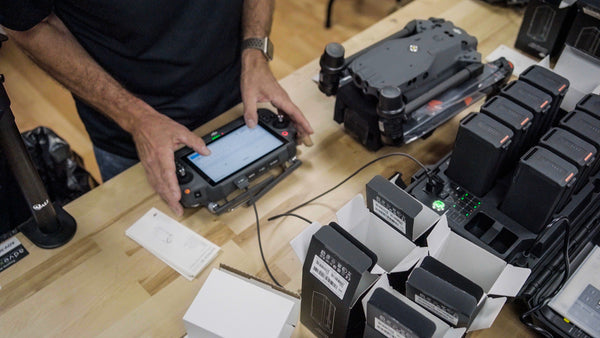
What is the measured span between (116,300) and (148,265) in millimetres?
83

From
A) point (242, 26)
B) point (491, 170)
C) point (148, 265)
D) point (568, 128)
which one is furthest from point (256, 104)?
point (568, 128)

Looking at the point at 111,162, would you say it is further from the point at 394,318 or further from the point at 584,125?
the point at 584,125

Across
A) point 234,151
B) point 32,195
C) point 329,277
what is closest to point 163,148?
point 234,151

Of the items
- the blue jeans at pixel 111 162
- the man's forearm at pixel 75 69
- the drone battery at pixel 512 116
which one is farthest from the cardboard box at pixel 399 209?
the blue jeans at pixel 111 162

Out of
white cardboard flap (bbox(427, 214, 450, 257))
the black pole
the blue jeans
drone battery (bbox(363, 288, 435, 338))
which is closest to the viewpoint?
drone battery (bbox(363, 288, 435, 338))

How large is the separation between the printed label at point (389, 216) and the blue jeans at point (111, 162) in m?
0.79

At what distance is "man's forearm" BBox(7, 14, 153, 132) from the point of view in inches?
42.7

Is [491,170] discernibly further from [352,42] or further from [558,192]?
[352,42]

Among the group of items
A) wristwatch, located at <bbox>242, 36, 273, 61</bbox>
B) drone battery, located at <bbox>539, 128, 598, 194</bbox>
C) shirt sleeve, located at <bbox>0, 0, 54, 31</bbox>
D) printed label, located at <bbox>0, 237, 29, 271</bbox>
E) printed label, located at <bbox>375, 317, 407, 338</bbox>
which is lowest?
printed label, located at <bbox>0, 237, 29, 271</bbox>

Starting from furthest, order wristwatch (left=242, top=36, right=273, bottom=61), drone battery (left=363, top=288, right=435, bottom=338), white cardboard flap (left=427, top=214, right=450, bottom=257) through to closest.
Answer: wristwatch (left=242, top=36, right=273, bottom=61) < white cardboard flap (left=427, top=214, right=450, bottom=257) < drone battery (left=363, top=288, right=435, bottom=338)

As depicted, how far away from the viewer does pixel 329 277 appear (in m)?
0.69

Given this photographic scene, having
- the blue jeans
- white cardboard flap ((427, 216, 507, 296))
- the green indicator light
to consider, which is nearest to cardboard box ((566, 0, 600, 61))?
the green indicator light

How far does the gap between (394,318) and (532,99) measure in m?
0.51

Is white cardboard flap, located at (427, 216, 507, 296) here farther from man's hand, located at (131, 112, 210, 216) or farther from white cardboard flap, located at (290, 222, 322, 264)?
man's hand, located at (131, 112, 210, 216)
